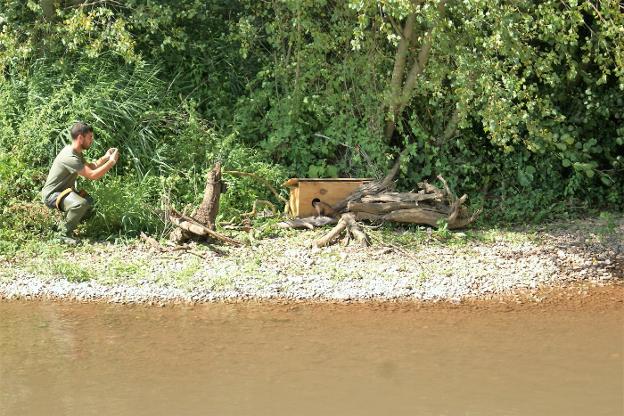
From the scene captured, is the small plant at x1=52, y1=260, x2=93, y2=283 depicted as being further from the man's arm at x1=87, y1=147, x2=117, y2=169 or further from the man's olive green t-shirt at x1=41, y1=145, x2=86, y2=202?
the man's arm at x1=87, y1=147, x2=117, y2=169

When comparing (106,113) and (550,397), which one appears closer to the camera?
(550,397)

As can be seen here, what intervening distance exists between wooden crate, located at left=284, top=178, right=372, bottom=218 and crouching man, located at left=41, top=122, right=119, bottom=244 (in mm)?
1941

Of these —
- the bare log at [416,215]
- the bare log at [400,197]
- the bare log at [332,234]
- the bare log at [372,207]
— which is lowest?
the bare log at [332,234]

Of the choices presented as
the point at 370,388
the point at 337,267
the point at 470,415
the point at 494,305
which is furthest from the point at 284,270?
the point at 470,415

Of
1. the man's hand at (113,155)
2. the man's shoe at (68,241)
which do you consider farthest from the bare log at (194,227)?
the man's shoe at (68,241)

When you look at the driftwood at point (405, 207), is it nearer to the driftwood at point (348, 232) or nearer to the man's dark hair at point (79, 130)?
the driftwood at point (348, 232)

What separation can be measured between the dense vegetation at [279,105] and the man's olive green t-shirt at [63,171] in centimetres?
39

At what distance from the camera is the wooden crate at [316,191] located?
9.41m

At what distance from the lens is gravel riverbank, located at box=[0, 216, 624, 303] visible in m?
7.52

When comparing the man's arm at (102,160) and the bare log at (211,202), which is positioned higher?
the man's arm at (102,160)

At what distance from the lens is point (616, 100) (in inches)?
396

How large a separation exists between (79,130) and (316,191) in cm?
249

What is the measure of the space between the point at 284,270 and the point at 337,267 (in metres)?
0.48

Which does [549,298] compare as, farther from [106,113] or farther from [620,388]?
[106,113]
